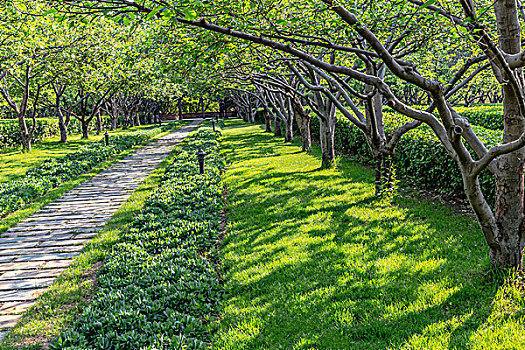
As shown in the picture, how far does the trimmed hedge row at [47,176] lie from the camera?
955cm

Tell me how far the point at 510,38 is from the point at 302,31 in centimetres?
380

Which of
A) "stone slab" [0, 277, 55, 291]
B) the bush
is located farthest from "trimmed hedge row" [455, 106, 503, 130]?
the bush

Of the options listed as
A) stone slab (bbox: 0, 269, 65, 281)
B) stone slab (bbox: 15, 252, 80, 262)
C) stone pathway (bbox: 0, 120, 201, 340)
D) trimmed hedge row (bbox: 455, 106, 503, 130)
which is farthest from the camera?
trimmed hedge row (bbox: 455, 106, 503, 130)

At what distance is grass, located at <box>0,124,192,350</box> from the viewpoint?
4.09 m

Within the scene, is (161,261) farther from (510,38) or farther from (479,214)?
(510,38)

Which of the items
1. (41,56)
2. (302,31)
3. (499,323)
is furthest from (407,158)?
(41,56)

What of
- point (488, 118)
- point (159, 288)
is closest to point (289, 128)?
point (488, 118)

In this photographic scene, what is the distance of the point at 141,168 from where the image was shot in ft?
48.0

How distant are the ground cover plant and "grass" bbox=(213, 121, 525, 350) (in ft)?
18.5

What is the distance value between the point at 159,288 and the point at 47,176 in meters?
9.67

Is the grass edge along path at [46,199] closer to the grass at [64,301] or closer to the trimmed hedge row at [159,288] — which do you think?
the grass at [64,301]

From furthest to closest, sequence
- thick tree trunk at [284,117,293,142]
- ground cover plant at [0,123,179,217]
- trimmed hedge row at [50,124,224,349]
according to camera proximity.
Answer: thick tree trunk at [284,117,293,142], ground cover plant at [0,123,179,217], trimmed hedge row at [50,124,224,349]

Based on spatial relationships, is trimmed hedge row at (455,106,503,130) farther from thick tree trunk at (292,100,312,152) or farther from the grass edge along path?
the grass edge along path

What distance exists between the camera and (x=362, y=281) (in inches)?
180
